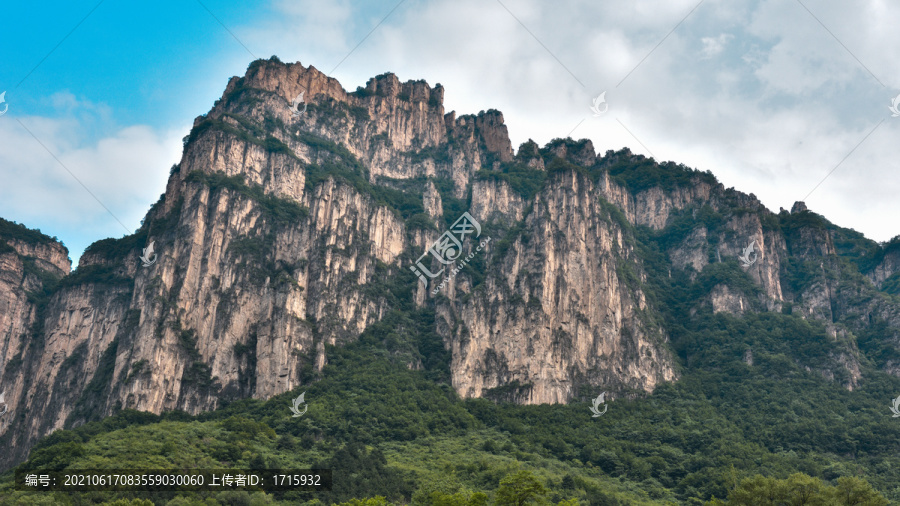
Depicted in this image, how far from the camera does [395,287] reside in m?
136

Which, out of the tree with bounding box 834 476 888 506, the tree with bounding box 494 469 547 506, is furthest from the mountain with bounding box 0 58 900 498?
the tree with bounding box 494 469 547 506

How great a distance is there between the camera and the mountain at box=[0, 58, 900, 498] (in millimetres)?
115312

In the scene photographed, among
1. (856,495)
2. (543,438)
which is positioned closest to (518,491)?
(856,495)

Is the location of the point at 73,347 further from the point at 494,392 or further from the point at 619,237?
the point at 619,237

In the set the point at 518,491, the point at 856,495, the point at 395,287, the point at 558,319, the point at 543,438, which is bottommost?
the point at 856,495

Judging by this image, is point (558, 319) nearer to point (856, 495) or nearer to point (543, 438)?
point (543, 438)

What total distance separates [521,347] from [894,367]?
53390 mm

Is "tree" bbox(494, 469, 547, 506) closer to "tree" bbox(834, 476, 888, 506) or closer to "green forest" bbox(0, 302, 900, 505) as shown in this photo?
"green forest" bbox(0, 302, 900, 505)

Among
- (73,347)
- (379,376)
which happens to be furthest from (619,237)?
(73,347)

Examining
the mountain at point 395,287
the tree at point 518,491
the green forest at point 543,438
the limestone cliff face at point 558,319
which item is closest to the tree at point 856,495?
the green forest at point 543,438

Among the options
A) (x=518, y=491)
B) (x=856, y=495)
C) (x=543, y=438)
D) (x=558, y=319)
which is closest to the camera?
(x=518, y=491)

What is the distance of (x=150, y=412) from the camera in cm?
10362

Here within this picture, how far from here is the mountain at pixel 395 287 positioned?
378 ft

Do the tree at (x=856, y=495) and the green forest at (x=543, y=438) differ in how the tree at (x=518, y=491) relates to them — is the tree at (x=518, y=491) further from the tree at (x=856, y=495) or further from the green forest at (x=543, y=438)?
the tree at (x=856, y=495)
